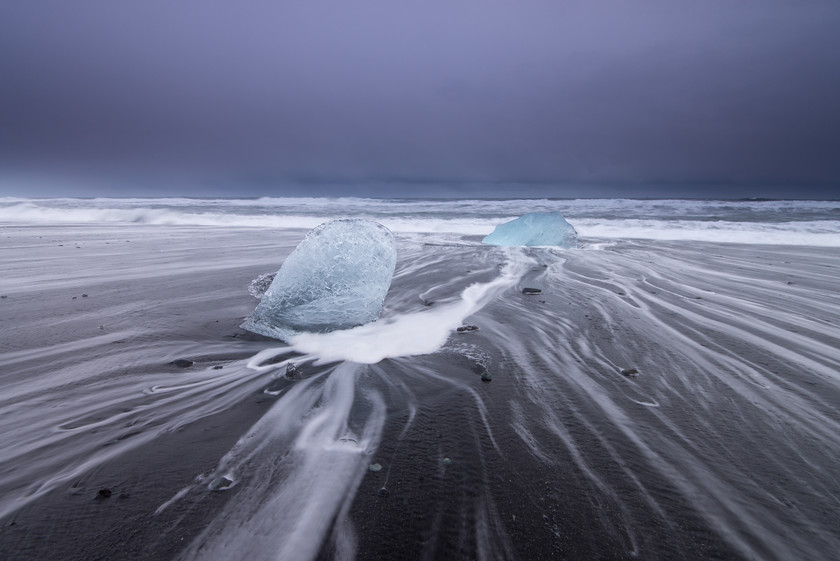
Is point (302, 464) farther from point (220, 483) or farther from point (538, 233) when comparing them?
point (538, 233)

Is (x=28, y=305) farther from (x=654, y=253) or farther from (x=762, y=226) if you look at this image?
(x=762, y=226)

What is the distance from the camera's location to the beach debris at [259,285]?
12.8ft

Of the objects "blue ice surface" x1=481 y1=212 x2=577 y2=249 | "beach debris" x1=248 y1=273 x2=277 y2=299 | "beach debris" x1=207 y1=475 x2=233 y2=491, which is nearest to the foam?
"beach debris" x1=207 y1=475 x2=233 y2=491

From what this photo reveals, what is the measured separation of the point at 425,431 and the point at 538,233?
8.00 m

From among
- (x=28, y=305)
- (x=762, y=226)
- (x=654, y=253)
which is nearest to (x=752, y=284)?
(x=654, y=253)

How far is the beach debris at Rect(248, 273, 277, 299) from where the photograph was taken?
3.91 metres

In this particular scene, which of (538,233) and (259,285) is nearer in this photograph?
(259,285)

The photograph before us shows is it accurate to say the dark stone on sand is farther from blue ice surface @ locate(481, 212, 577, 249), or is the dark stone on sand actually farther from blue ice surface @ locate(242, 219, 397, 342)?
blue ice surface @ locate(481, 212, 577, 249)

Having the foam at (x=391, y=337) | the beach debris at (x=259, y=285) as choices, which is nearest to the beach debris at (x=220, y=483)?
the foam at (x=391, y=337)

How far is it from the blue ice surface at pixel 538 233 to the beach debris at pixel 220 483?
825cm

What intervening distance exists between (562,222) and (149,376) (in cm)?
847

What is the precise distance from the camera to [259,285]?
4184mm

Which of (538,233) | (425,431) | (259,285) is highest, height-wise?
(538,233)

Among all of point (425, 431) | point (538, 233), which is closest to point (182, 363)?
point (425, 431)
